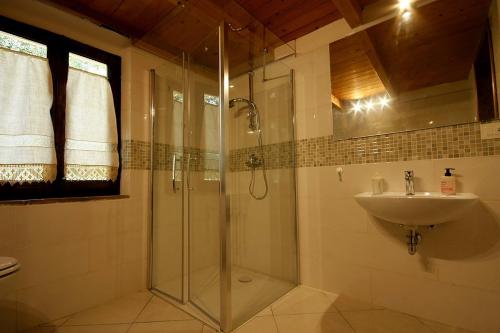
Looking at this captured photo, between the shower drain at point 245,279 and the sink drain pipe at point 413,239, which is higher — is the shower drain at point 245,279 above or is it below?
below

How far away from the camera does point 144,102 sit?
2.13m

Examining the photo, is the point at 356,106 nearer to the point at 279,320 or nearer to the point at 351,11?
the point at 351,11

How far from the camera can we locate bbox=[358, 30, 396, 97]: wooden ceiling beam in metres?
1.63

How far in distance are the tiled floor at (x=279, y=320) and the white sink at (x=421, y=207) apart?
0.64 meters

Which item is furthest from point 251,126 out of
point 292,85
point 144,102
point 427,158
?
point 427,158

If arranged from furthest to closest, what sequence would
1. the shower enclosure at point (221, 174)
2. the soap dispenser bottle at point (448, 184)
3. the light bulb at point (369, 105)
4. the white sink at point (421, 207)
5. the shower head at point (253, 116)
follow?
the shower head at point (253, 116)
the light bulb at point (369, 105)
the shower enclosure at point (221, 174)
the soap dispenser bottle at point (448, 184)
the white sink at point (421, 207)

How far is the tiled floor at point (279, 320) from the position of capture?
1.41m

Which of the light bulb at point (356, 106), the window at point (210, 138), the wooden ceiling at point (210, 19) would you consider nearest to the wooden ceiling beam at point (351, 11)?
the wooden ceiling at point (210, 19)

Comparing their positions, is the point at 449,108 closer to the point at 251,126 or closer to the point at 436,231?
the point at 436,231

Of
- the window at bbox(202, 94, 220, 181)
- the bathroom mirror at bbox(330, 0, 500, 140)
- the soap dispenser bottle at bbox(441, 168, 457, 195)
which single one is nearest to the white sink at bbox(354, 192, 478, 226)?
the soap dispenser bottle at bbox(441, 168, 457, 195)

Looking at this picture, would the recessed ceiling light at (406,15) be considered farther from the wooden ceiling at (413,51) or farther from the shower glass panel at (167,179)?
the shower glass panel at (167,179)

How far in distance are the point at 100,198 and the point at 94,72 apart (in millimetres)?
974

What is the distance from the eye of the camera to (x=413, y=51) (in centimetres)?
155

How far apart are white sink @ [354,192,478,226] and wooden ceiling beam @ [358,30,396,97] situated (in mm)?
764
